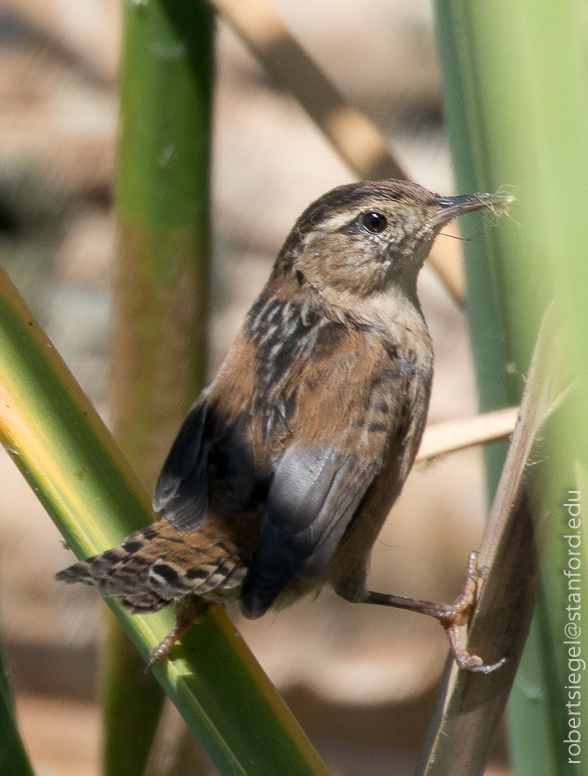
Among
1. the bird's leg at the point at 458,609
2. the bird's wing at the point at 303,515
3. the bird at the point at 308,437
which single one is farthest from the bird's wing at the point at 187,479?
the bird's leg at the point at 458,609

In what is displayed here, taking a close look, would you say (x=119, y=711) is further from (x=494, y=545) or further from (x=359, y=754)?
(x=359, y=754)

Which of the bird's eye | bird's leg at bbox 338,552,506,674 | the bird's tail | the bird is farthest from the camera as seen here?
the bird's eye

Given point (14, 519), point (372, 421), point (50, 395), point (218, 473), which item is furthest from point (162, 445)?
point (14, 519)

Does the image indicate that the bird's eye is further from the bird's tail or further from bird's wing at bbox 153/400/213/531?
the bird's tail

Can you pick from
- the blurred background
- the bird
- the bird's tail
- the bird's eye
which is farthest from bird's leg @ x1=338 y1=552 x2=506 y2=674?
the blurred background

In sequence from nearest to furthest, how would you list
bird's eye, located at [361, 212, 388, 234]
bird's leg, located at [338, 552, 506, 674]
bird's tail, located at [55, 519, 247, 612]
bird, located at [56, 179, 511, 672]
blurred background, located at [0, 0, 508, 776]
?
bird's leg, located at [338, 552, 506, 674], bird's tail, located at [55, 519, 247, 612], bird, located at [56, 179, 511, 672], bird's eye, located at [361, 212, 388, 234], blurred background, located at [0, 0, 508, 776]

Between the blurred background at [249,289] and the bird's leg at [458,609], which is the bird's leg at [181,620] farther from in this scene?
the blurred background at [249,289]

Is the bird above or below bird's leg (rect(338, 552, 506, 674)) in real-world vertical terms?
above

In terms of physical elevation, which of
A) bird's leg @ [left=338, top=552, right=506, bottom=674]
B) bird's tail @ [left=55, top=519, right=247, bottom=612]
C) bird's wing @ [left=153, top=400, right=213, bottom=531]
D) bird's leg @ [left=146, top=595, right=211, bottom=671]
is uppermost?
bird's wing @ [left=153, top=400, right=213, bottom=531]

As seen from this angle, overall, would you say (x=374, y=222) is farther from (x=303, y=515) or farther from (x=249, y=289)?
(x=249, y=289)
